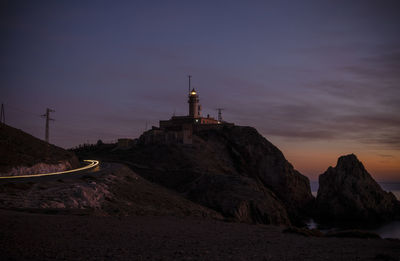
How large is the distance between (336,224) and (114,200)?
53629 mm

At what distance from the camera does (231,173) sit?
3273 inches

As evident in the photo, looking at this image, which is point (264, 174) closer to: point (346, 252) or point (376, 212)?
point (376, 212)

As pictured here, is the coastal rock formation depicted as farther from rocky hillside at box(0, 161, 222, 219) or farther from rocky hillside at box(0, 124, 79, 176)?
rocky hillside at box(0, 124, 79, 176)

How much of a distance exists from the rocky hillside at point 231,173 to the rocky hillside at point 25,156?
697 inches

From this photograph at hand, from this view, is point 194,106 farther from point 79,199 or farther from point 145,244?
point 145,244

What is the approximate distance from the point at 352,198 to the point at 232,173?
2569 cm

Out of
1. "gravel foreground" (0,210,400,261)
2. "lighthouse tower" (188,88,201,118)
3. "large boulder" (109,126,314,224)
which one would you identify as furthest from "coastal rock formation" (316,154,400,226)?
"gravel foreground" (0,210,400,261)

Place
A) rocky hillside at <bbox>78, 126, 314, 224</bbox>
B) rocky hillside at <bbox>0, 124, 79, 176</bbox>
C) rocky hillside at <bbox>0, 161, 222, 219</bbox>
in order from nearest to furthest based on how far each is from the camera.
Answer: rocky hillside at <bbox>0, 161, 222, 219</bbox>
rocky hillside at <bbox>0, 124, 79, 176</bbox>
rocky hillside at <bbox>78, 126, 314, 224</bbox>

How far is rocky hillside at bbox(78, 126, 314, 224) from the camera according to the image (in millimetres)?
50750

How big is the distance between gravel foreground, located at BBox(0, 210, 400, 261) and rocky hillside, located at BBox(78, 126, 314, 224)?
2918 centimetres

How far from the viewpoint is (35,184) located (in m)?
30.1

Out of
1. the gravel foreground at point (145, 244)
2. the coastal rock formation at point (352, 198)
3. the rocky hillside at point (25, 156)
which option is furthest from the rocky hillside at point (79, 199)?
the coastal rock formation at point (352, 198)

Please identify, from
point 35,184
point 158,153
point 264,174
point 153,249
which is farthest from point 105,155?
point 153,249

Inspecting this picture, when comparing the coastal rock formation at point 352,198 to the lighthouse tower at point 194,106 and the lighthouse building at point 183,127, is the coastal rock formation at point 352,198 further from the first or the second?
the lighthouse tower at point 194,106
